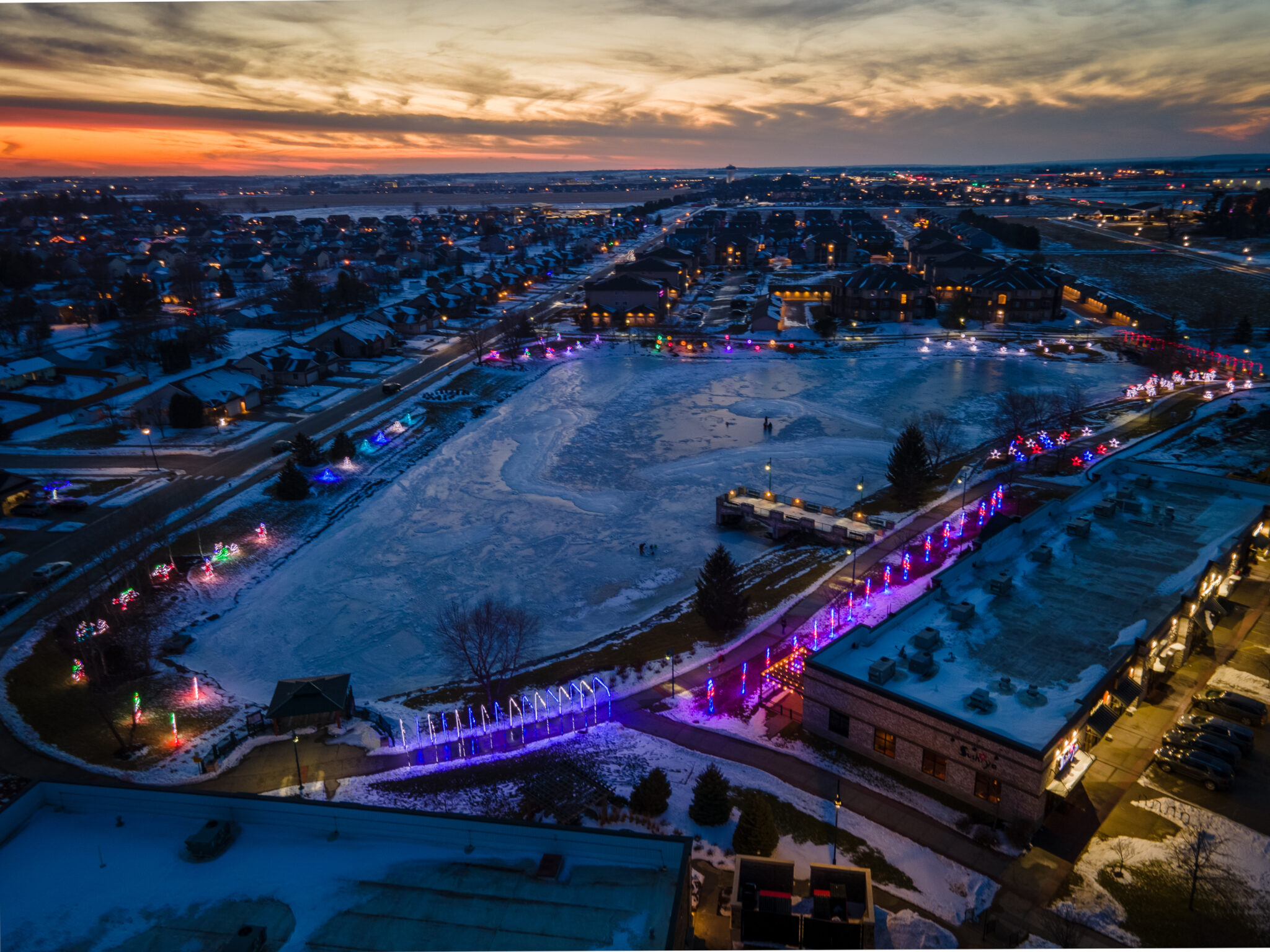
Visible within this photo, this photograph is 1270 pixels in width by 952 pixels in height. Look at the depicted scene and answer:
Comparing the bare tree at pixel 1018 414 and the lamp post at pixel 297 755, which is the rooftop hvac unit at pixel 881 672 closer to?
the lamp post at pixel 297 755

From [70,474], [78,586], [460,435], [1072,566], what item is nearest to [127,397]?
[70,474]

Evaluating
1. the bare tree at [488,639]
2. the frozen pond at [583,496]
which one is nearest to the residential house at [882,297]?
the frozen pond at [583,496]

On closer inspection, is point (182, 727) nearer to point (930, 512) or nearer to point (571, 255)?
point (930, 512)

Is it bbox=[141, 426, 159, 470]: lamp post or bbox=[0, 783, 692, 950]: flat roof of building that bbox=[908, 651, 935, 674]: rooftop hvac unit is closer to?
bbox=[0, 783, 692, 950]: flat roof of building

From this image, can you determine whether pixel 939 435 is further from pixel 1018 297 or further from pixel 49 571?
pixel 49 571

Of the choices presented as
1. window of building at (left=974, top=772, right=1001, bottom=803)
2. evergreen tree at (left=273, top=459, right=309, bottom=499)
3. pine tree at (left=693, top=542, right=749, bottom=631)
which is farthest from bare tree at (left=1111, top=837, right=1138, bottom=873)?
evergreen tree at (left=273, top=459, right=309, bottom=499)

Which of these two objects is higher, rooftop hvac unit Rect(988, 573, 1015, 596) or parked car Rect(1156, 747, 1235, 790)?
rooftop hvac unit Rect(988, 573, 1015, 596)
